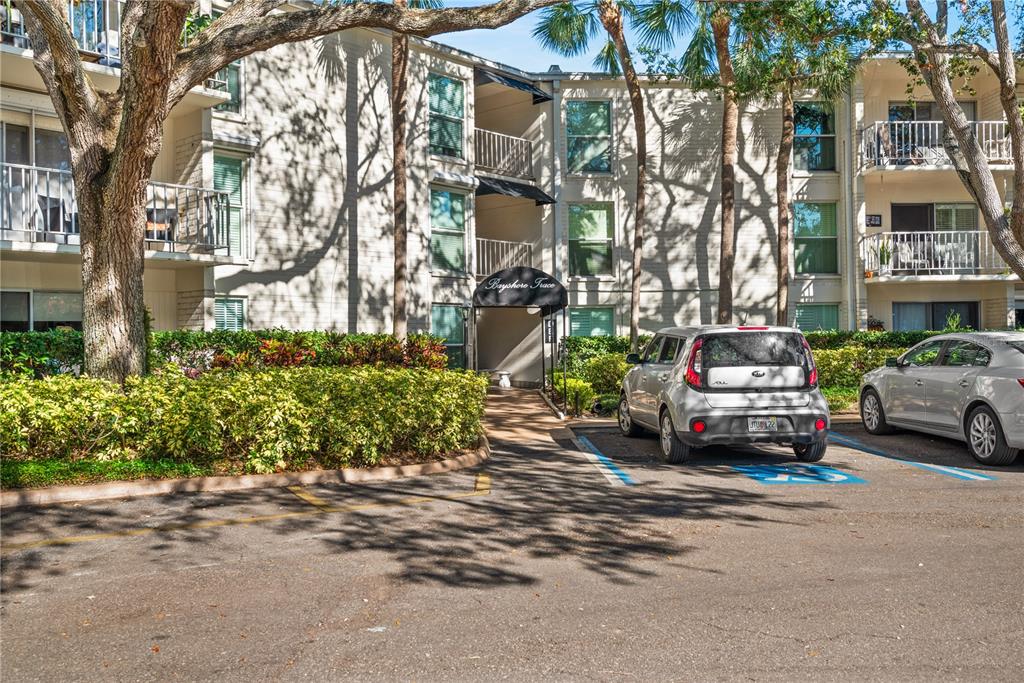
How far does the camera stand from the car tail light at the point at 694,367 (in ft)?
35.4

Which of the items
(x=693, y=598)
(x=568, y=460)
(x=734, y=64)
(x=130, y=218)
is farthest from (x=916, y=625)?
(x=734, y=64)

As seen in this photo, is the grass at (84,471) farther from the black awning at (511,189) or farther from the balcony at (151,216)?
the black awning at (511,189)

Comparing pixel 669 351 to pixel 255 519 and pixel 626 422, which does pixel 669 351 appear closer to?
pixel 626 422

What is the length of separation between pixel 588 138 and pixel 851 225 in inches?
295

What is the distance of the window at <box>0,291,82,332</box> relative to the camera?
15.0m

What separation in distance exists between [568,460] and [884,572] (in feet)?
19.1

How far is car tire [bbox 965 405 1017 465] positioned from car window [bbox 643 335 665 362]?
407 cm

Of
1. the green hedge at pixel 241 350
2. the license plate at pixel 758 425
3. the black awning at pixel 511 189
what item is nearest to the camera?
the license plate at pixel 758 425

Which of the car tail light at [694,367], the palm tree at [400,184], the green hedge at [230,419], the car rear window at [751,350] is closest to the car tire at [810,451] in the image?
the car rear window at [751,350]

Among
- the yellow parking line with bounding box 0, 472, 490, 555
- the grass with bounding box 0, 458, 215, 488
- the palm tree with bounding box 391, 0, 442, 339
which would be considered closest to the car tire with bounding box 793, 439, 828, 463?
the yellow parking line with bounding box 0, 472, 490, 555

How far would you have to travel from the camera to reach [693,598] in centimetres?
557

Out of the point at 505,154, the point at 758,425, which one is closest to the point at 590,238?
the point at 505,154

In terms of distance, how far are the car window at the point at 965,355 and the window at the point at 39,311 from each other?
A: 1428 centimetres

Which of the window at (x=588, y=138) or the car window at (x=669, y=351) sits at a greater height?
the window at (x=588, y=138)
